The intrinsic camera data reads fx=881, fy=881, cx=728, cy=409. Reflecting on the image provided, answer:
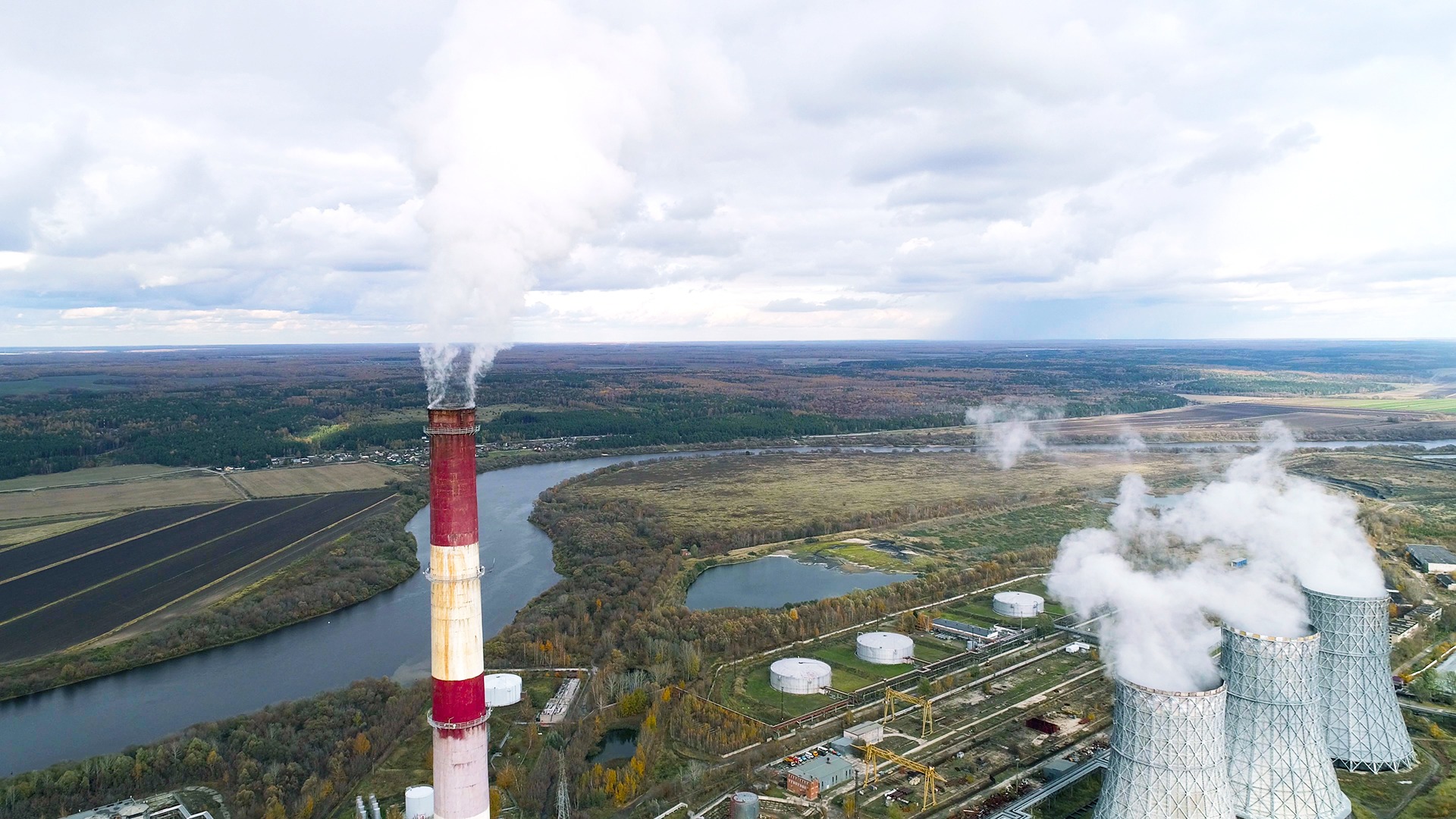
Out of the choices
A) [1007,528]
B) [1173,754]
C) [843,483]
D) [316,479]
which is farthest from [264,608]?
[843,483]

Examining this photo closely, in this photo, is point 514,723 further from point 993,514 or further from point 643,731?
point 993,514

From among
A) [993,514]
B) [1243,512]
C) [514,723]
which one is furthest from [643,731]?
[993,514]

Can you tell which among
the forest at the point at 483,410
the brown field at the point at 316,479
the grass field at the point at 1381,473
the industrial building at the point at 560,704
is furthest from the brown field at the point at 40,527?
the grass field at the point at 1381,473

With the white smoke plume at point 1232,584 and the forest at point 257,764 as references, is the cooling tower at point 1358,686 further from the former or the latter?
the forest at point 257,764

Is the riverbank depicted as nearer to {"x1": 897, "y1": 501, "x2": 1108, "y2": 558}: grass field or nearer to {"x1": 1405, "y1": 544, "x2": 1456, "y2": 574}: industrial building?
{"x1": 897, "y1": 501, "x2": 1108, "y2": 558}: grass field

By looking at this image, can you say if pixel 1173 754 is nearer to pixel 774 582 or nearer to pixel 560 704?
pixel 560 704
